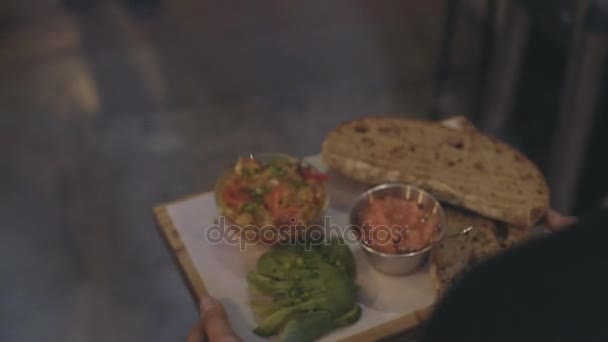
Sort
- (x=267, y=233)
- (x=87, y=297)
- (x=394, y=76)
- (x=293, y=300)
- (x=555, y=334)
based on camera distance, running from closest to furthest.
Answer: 1. (x=555, y=334)
2. (x=293, y=300)
3. (x=267, y=233)
4. (x=87, y=297)
5. (x=394, y=76)

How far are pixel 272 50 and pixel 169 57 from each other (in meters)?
0.55

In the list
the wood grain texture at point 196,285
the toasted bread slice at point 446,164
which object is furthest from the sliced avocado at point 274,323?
the toasted bread slice at point 446,164

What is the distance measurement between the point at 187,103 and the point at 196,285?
6.53ft

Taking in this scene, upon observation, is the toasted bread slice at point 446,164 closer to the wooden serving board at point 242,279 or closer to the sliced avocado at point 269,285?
the wooden serving board at point 242,279

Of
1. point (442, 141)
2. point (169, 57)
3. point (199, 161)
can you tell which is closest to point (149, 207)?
point (199, 161)

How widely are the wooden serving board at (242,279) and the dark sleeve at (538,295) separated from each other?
717 mm

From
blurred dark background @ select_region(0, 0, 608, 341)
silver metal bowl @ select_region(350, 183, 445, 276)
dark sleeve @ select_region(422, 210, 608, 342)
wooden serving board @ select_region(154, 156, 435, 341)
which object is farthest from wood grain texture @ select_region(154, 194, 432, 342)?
blurred dark background @ select_region(0, 0, 608, 341)

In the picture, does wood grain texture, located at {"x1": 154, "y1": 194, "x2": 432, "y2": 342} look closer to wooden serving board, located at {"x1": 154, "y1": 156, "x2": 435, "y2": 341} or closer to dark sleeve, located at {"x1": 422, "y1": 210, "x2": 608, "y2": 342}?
wooden serving board, located at {"x1": 154, "y1": 156, "x2": 435, "y2": 341}

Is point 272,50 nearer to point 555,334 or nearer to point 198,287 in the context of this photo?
point 198,287

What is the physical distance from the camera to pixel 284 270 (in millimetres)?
1396

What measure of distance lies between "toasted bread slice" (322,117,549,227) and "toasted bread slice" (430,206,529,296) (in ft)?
0.07

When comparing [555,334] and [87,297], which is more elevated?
[555,334]

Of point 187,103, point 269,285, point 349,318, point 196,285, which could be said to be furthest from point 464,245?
point 187,103

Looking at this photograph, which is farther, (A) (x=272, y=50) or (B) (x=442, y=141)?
(A) (x=272, y=50)
